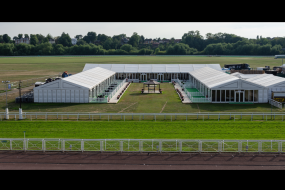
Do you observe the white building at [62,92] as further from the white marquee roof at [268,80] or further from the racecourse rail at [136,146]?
the white marquee roof at [268,80]

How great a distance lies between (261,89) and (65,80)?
29129 mm

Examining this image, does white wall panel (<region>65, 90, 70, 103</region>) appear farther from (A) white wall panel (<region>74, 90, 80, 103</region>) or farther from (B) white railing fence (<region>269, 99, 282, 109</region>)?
(B) white railing fence (<region>269, 99, 282, 109</region>)

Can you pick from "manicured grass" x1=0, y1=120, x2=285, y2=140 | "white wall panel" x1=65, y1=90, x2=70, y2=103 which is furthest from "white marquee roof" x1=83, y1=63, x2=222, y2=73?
"manicured grass" x1=0, y1=120, x2=285, y2=140

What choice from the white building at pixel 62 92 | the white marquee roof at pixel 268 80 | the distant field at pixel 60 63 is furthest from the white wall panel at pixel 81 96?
the distant field at pixel 60 63

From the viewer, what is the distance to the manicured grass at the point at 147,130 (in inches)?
974

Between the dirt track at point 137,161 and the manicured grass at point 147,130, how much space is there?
15.6ft

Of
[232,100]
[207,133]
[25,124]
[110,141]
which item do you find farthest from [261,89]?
[25,124]

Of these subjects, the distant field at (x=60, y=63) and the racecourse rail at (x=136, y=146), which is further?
the distant field at (x=60, y=63)

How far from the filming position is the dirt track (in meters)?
17.5

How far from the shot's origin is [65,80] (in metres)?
42.3

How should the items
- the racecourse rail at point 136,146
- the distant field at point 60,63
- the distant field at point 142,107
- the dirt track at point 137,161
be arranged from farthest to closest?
the distant field at point 60,63 < the distant field at point 142,107 < the racecourse rail at point 136,146 < the dirt track at point 137,161

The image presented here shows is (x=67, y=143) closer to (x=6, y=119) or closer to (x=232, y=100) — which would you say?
(x=6, y=119)

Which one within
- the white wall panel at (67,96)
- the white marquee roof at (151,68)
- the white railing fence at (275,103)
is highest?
the white marquee roof at (151,68)

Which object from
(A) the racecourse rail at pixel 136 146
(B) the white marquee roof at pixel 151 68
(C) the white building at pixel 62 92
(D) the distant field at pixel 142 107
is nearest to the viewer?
(A) the racecourse rail at pixel 136 146
